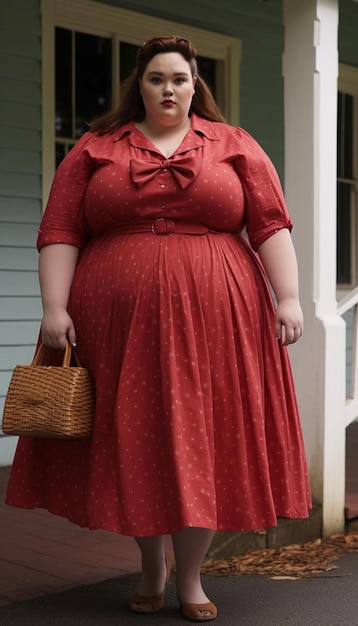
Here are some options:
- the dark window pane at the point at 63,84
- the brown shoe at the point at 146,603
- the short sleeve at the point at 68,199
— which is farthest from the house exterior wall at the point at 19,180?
the short sleeve at the point at 68,199

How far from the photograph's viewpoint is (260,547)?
4.53 meters

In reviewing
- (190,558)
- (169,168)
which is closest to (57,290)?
(169,168)

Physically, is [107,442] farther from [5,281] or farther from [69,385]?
[5,281]

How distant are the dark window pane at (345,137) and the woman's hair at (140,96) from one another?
6156 mm

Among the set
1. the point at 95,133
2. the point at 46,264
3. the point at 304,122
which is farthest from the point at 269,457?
the point at 304,122

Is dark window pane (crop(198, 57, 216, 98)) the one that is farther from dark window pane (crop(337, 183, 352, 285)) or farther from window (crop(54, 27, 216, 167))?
dark window pane (crop(337, 183, 352, 285))

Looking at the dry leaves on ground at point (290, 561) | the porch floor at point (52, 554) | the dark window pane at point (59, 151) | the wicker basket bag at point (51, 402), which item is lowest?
the dry leaves on ground at point (290, 561)

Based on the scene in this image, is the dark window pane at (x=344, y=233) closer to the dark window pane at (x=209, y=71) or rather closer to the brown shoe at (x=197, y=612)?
the dark window pane at (x=209, y=71)

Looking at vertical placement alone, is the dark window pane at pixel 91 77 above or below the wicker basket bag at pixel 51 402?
above

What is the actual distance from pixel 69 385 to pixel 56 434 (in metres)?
0.15

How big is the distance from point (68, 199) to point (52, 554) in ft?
5.50

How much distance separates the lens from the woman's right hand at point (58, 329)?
133 inches

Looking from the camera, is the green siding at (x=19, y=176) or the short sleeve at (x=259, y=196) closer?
the short sleeve at (x=259, y=196)

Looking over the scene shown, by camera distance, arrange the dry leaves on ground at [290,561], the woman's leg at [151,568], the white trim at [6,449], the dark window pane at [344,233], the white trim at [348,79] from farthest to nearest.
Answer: the dark window pane at [344,233] < the white trim at [348,79] < the white trim at [6,449] < the dry leaves on ground at [290,561] < the woman's leg at [151,568]
